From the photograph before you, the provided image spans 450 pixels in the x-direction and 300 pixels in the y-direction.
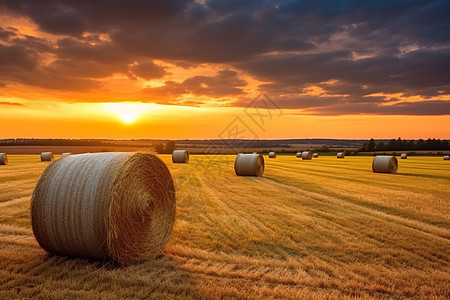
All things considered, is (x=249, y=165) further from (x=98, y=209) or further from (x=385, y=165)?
(x=98, y=209)

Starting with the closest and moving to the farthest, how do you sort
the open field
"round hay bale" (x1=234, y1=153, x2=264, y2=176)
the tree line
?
the open field
"round hay bale" (x1=234, y1=153, x2=264, y2=176)
the tree line

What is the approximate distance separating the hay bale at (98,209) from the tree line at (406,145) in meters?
75.5

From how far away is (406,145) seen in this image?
81875 mm

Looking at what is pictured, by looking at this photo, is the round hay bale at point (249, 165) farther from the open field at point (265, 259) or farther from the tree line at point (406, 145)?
the tree line at point (406, 145)

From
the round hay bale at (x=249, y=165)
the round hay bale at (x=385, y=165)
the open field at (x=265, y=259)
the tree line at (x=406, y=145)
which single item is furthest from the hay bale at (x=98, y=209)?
the tree line at (x=406, y=145)

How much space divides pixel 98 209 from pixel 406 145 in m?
84.7

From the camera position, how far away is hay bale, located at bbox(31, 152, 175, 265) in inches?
253

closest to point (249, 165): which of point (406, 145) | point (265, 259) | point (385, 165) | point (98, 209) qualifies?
point (385, 165)

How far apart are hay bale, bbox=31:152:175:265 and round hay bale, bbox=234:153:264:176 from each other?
599 inches

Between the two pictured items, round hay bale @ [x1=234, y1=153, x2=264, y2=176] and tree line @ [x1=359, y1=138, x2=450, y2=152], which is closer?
round hay bale @ [x1=234, y1=153, x2=264, y2=176]

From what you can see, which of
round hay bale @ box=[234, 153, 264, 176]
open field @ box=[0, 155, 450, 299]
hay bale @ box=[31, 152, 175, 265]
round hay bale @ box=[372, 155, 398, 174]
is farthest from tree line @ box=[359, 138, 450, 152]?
hay bale @ box=[31, 152, 175, 265]

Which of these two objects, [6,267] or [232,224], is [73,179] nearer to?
[6,267]

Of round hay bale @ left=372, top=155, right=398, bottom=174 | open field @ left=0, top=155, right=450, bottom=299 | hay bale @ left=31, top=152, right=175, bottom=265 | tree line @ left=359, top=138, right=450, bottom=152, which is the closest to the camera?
open field @ left=0, top=155, right=450, bottom=299

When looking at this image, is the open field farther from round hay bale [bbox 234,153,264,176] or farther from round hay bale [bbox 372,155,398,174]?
round hay bale [bbox 372,155,398,174]
